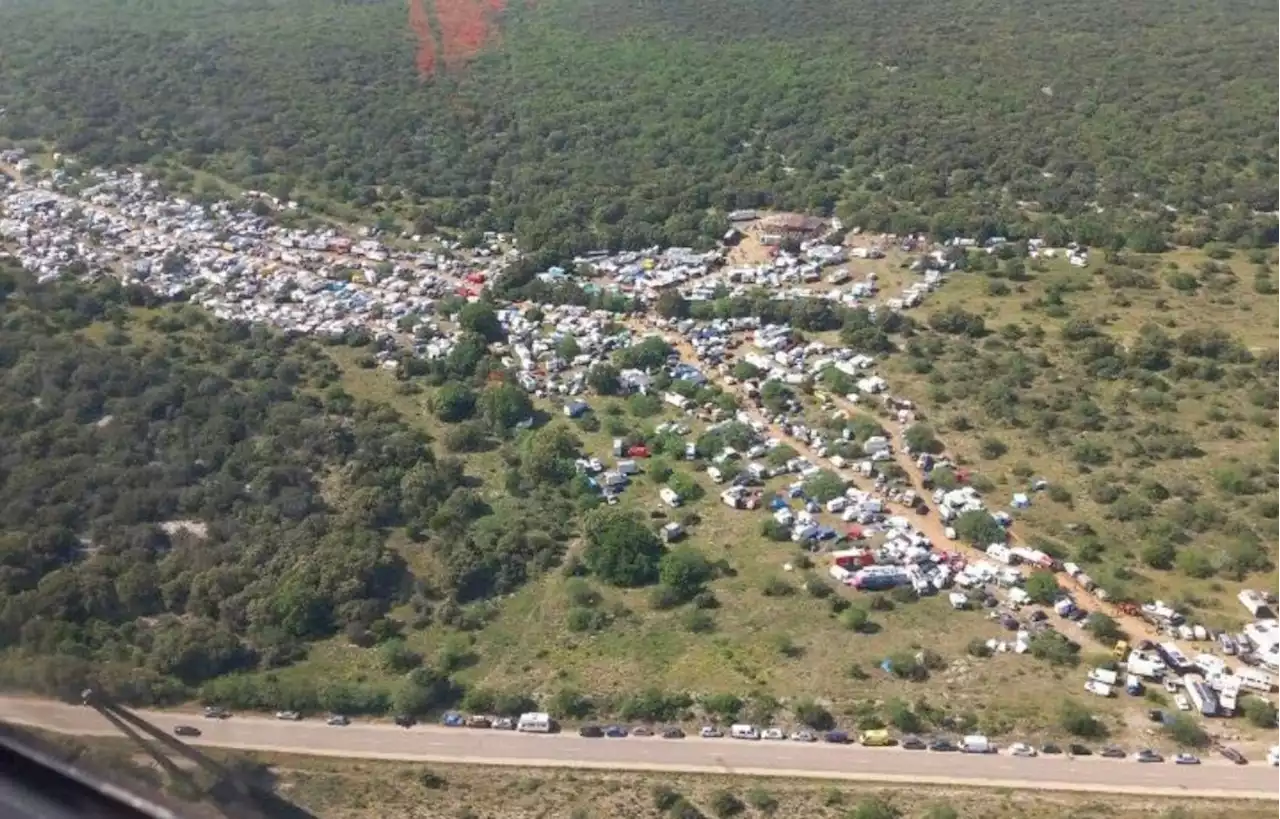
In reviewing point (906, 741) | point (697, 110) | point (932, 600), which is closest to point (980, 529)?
point (932, 600)

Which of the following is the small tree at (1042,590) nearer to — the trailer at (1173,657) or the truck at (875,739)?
the trailer at (1173,657)

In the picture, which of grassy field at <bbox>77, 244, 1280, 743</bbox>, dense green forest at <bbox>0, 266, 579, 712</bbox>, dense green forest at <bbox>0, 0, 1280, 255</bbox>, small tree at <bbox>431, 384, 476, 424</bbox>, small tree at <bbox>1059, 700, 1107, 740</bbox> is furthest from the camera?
dense green forest at <bbox>0, 0, 1280, 255</bbox>

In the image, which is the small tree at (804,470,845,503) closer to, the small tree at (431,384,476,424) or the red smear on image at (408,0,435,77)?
the small tree at (431,384,476,424)

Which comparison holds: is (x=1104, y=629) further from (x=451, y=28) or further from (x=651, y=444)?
(x=451, y=28)

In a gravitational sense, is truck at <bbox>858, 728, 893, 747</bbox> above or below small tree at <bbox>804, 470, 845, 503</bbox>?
below

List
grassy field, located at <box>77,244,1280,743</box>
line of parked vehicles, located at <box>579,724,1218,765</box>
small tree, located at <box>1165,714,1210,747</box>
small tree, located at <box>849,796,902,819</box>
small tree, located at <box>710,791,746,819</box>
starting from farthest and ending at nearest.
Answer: grassy field, located at <box>77,244,1280,743</box>, small tree, located at <box>1165,714,1210,747</box>, line of parked vehicles, located at <box>579,724,1218,765</box>, small tree, located at <box>710,791,746,819</box>, small tree, located at <box>849,796,902,819</box>

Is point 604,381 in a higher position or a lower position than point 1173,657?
higher

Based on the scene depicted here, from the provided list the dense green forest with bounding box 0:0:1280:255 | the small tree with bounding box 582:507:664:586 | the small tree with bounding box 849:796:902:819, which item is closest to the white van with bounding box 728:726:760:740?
the small tree with bounding box 849:796:902:819
